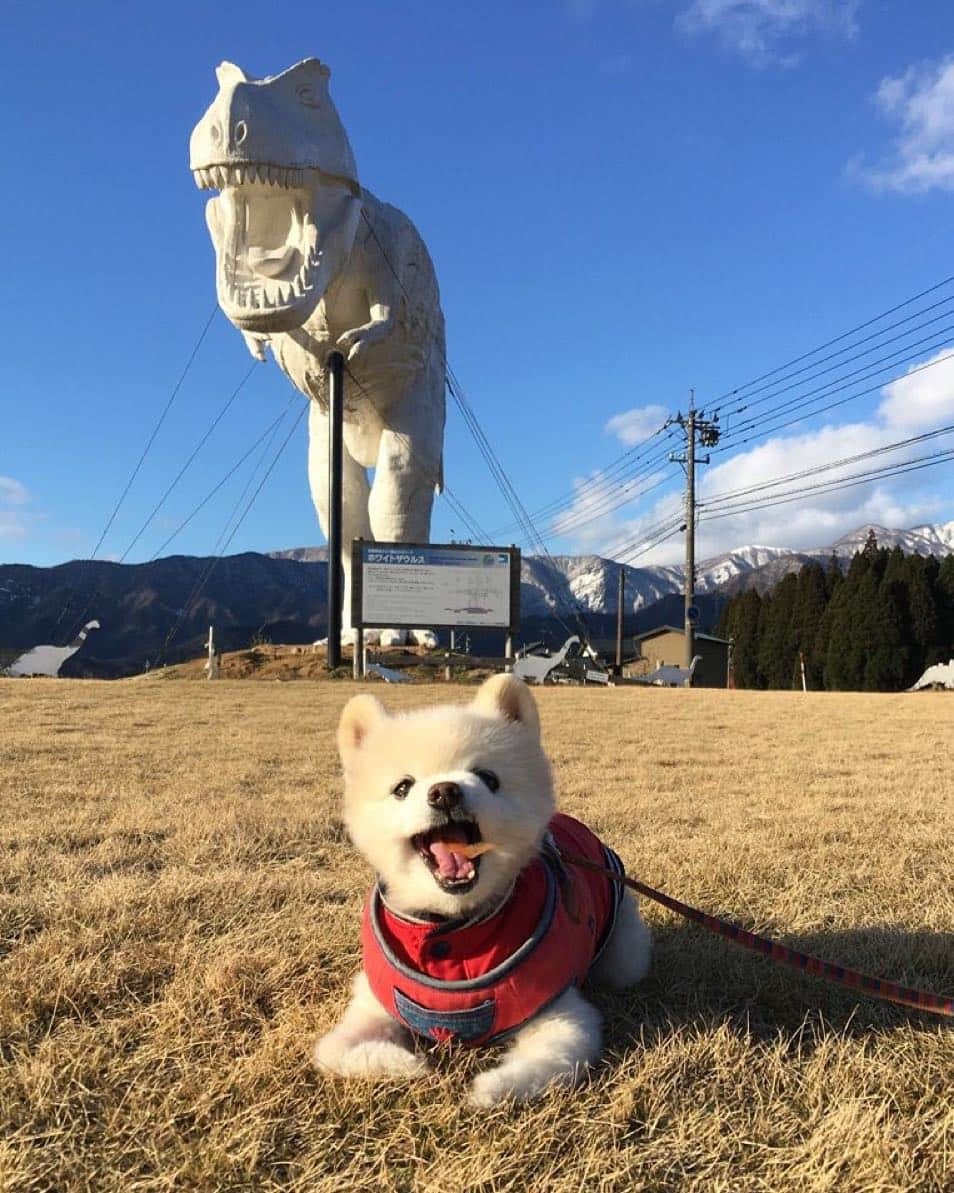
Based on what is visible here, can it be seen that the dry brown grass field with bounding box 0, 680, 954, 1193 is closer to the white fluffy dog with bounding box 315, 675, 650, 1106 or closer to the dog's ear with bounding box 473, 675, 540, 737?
the white fluffy dog with bounding box 315, 675, 650, 1106

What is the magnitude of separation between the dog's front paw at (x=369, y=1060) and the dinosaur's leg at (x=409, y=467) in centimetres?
1370

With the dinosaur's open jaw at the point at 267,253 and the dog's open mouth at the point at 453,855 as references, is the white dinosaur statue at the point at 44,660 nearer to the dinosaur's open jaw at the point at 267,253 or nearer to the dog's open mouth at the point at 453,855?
the dinosaur's open jaw at the point at 267,253

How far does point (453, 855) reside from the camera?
148cm

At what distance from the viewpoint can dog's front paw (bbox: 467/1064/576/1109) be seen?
1.42 meters

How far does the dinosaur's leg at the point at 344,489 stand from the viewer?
16.0 metres

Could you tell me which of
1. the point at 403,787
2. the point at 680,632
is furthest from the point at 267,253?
the point at 680,632

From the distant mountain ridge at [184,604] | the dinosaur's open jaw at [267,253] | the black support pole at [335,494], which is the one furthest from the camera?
the distant mountain ridge at [184,604]

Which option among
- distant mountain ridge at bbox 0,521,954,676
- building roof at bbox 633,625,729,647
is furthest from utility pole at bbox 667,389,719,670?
distant mountain ridge at bbox 0,521,954,676

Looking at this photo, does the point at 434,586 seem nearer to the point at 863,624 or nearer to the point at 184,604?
the point at 863,624

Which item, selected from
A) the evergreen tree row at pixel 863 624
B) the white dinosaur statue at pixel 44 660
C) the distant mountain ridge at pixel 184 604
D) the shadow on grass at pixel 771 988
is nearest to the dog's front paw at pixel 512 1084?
the shadow on grass at pixel 771 988

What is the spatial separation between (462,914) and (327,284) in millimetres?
12537

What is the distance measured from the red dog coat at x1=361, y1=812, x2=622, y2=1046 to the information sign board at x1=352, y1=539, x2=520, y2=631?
45.1 feet

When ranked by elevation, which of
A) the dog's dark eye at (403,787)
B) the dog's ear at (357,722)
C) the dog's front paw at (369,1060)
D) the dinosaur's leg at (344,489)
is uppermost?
the dinosaur's leg at (344,489)

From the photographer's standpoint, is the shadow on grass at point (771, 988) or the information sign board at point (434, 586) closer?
the shadow on grass at point (771, 988)
